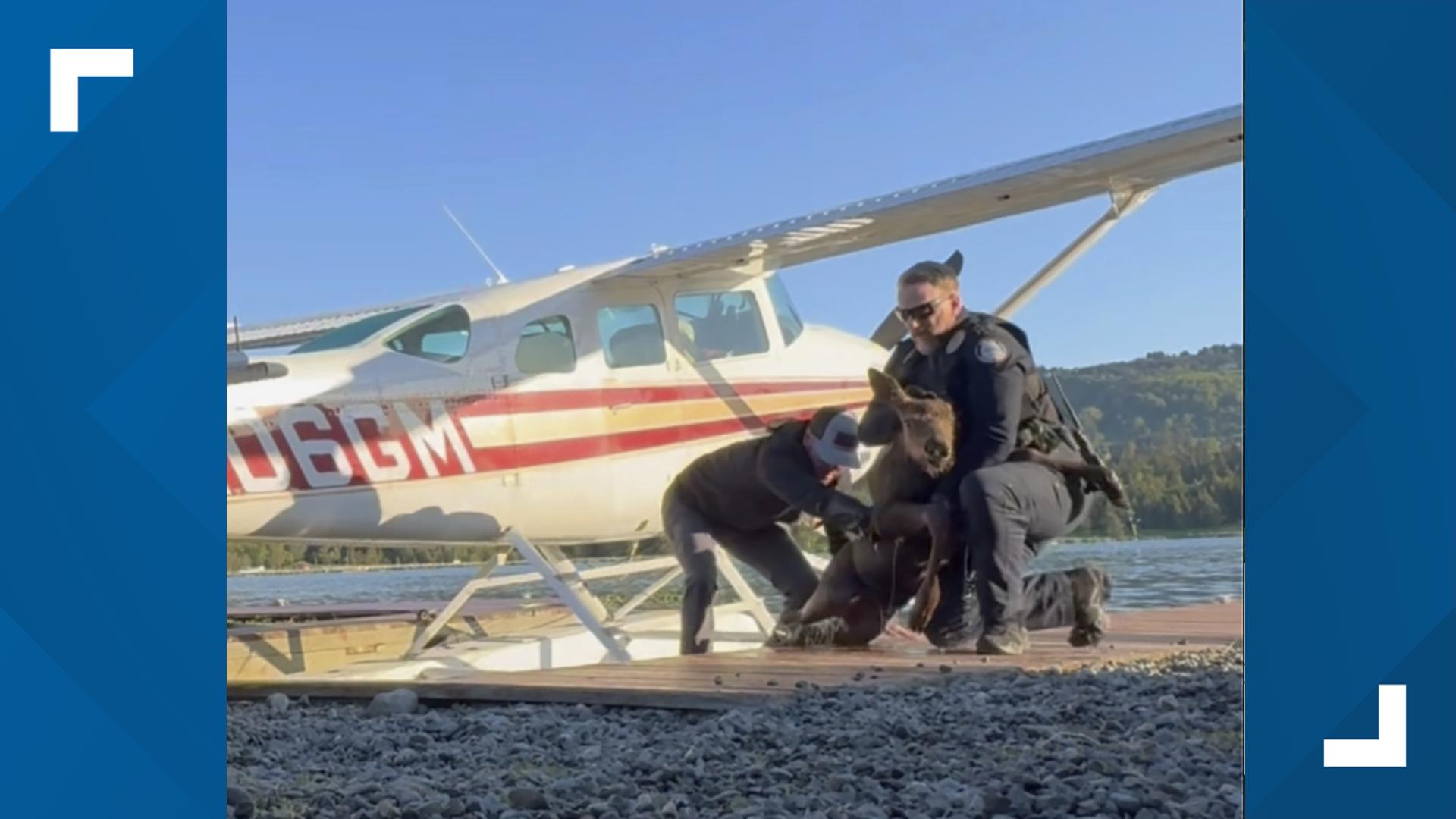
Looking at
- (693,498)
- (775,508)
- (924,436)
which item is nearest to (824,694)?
(924,436)

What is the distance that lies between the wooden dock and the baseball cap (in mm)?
656

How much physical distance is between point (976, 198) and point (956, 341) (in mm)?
2861

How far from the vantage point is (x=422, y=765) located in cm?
298

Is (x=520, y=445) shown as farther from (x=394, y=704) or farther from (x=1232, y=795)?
(x=1232, y=795)

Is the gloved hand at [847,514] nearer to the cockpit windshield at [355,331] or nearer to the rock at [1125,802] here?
the rock at [1125,802]

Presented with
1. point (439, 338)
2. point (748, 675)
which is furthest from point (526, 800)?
point (439, 338)

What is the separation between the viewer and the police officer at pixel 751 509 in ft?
16.0

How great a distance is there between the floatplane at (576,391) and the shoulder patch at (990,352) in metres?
2.79

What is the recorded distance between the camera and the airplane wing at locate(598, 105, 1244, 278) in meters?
6.79

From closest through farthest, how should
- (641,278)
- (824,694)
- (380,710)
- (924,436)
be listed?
(824,694) → (380,710) → (924,436) → (641,278)
